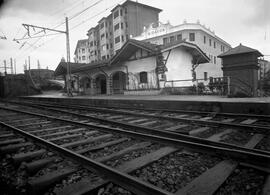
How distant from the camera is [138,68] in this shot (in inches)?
747

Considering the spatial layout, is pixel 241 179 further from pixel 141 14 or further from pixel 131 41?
pixel 141 14

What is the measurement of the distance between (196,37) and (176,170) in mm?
37216

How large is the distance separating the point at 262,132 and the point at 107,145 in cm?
371

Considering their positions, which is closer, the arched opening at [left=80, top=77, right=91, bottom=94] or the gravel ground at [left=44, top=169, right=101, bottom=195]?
the gravel ground at [left=44, top=169, right=101, bottom=195]

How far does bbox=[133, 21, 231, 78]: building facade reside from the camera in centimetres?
3591

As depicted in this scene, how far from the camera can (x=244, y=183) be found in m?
2.36

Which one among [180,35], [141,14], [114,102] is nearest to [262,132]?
[114,102]

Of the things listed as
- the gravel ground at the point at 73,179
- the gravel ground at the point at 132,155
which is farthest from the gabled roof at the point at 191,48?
the gravel ground at the point at 73,179

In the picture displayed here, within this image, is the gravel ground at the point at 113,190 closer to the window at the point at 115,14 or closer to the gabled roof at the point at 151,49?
the gabled roof at the point at 151,49

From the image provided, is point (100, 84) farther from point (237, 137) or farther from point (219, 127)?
point (237, 137)

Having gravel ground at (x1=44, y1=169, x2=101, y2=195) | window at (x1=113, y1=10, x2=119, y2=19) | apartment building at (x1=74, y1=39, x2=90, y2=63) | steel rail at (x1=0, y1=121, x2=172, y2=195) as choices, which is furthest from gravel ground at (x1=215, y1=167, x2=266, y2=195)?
apartment building at (x1=74, y1=39, x2=90, y2=63)

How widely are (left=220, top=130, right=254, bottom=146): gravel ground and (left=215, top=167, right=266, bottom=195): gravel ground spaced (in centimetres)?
142

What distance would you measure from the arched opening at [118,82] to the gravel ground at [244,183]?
19.9 meters

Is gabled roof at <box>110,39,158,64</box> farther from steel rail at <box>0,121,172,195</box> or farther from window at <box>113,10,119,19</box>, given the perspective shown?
window at <box>113,10,119,19</box>
